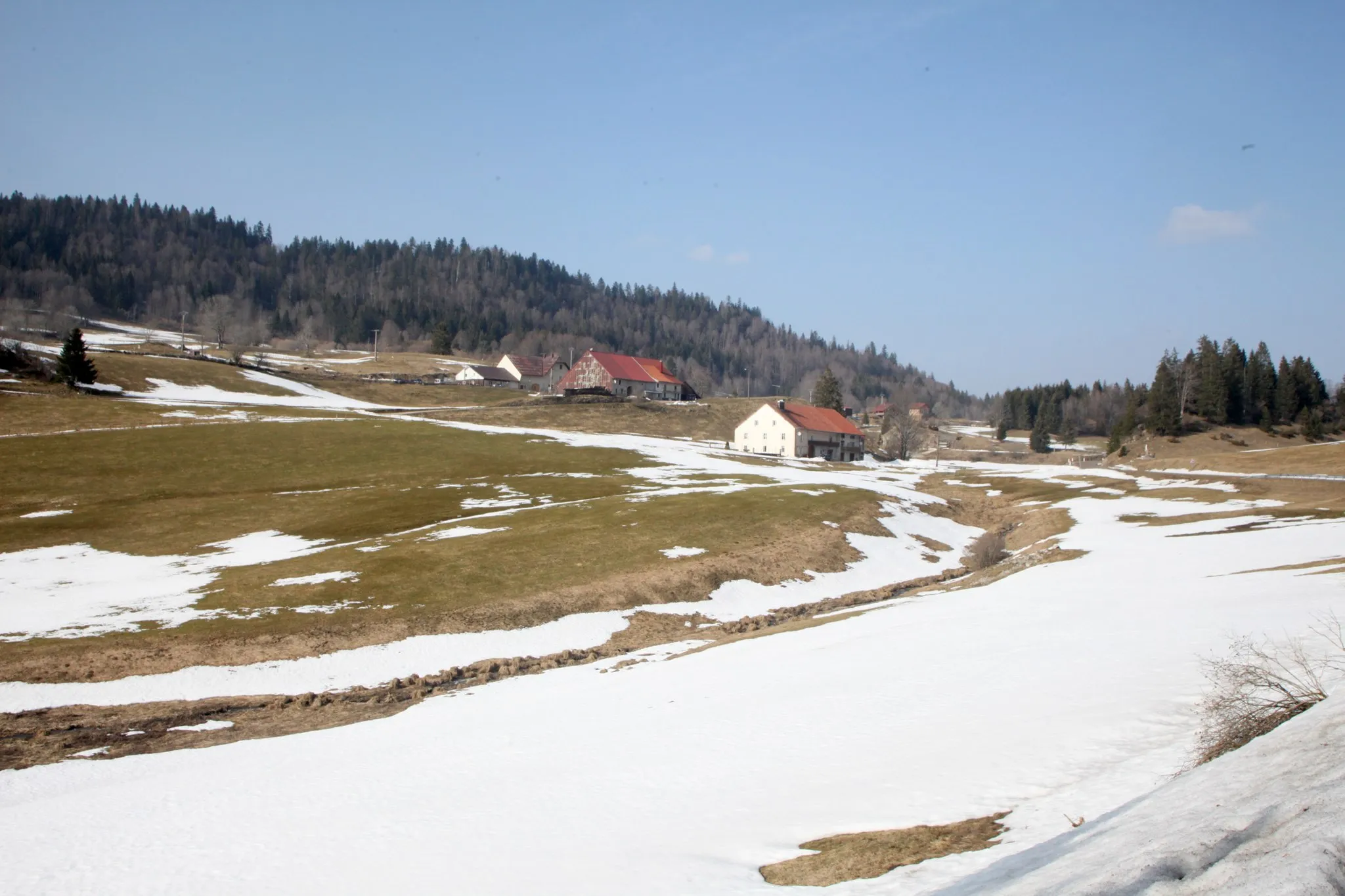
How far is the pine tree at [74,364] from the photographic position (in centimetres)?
9500

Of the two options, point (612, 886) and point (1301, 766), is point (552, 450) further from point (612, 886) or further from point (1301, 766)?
point (1301, 766)

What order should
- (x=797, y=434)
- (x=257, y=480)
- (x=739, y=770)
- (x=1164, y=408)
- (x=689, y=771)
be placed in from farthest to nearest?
(x=1164, y=408) → (x=797, y=434) → (x=257, y=480) → (x=689, y=771) → (x=739, y=770)

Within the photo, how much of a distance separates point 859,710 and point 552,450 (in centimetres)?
6628

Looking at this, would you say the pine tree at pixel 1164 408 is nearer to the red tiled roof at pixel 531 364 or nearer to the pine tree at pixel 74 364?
the red tiled roof at pixel 531 364

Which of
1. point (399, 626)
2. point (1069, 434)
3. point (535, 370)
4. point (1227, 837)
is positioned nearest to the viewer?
point (1227, 837)

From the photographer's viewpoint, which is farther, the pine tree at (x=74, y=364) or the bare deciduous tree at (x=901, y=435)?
the bare deciduous tree at (x=901, y=435)

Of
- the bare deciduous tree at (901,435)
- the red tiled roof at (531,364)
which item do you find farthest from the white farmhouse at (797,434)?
the red tiled roof at (531,364)

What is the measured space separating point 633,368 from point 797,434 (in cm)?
6182

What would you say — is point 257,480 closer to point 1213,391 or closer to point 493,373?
point 493,373

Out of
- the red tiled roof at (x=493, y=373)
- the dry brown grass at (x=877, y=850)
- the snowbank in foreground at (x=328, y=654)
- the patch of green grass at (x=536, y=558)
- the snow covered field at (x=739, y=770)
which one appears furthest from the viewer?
the red tiled roof at (x=493, y=373)

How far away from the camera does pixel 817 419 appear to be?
118 m

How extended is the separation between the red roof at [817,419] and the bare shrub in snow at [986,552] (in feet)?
181

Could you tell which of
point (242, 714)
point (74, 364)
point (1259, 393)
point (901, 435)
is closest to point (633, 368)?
point (901, 435)

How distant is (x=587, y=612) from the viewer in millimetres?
38062
